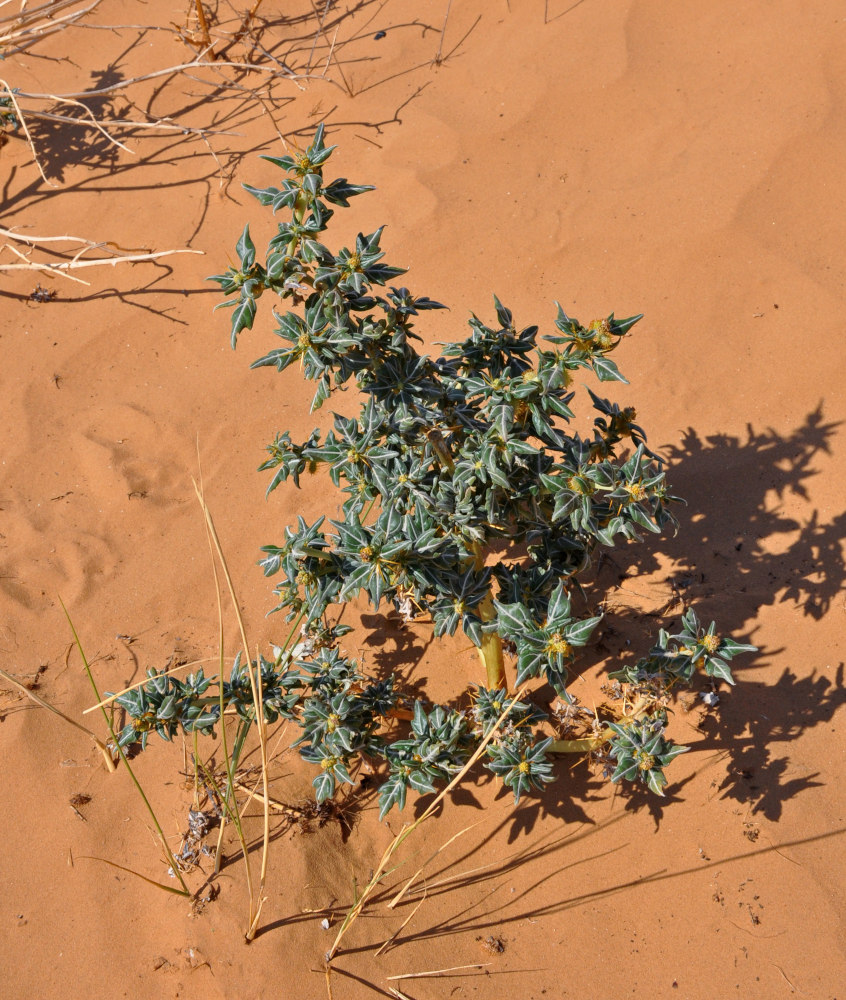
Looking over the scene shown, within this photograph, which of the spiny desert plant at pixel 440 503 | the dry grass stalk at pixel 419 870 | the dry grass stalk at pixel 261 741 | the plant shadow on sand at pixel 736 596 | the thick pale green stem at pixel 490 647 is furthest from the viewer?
the plant shadow on sand at pixel 736 596

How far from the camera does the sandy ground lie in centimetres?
235

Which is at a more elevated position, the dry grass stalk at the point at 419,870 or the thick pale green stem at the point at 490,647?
the thick pale green stem at the point at 490,647

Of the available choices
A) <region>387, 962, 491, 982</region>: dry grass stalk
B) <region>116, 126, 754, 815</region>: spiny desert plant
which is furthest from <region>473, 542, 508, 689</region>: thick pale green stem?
Answer: <region>387, 962, 491, 982</region>: dry grass stalk

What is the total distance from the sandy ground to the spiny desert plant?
0.44m

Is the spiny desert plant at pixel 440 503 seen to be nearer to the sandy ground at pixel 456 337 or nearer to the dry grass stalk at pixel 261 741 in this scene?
the dry grass stalk at pixel 261 741

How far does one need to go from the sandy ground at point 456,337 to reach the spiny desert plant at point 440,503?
17.4 inches

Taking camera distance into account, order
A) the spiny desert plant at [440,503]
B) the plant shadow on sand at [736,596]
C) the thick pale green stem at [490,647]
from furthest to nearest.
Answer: the plant shadow on sand at [736,596] < the thick pale green stem at [490,647] < the spiny desert plant at [440,503]

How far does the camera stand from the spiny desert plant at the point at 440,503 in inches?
67.6

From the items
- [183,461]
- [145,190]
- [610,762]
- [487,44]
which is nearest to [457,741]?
[610,762]

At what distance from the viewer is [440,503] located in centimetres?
201

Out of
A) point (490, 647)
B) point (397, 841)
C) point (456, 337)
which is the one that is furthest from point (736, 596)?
point (456, 337)

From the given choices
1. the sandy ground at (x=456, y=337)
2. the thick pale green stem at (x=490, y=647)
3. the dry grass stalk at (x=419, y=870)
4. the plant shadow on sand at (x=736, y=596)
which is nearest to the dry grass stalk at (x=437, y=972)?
the sandy ground at (x=456, y=337)

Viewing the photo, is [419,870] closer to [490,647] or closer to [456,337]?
[490,647]

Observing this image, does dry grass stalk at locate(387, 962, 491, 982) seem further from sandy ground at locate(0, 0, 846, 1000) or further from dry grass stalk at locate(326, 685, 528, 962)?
dry grass stalk at locate(326, 685, 528, 962)
